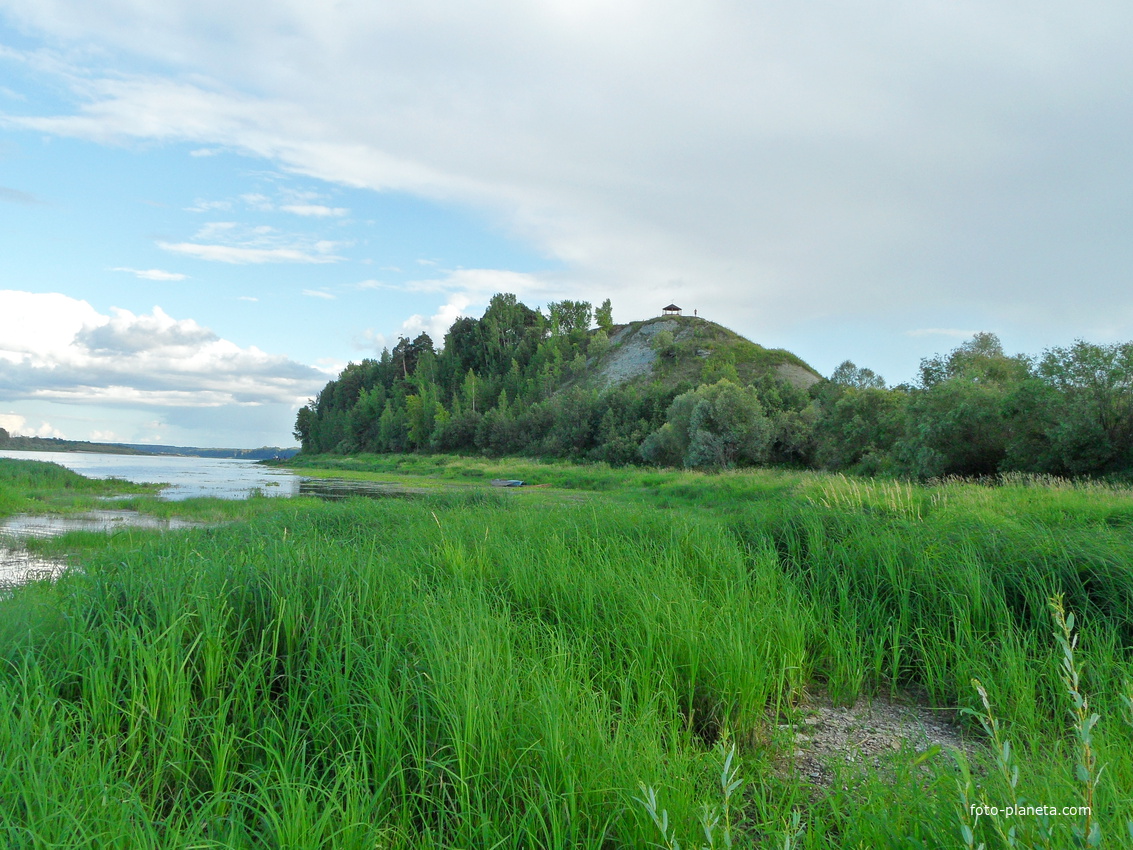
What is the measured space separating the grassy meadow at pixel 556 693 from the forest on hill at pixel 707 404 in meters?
20.5

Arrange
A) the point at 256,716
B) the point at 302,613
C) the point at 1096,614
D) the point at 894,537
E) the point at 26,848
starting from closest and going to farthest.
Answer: the point at 26,848
the point at 256,716
the point at 302,613
the point at 1096,614
the point at 894,537

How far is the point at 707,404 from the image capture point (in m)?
43.9

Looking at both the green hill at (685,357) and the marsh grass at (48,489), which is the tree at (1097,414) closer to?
the marsh grass at (48,489)

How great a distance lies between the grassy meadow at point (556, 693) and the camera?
293 cm

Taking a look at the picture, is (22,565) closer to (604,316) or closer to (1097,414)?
(1097,414)

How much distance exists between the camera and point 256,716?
3.93 meters

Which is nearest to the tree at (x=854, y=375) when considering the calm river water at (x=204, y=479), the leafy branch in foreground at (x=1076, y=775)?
the calm river water at (x=204, y=479)

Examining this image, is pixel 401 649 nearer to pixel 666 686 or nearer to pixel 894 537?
pixel 666 686

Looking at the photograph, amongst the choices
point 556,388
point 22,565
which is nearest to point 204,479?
point 22,565

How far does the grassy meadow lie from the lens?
2.93 metres

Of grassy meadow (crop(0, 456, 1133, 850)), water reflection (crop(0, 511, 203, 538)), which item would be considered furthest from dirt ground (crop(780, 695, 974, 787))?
water reflection (crop(0, 511, 203, 538))

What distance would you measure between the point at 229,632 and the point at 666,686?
3.10 metres

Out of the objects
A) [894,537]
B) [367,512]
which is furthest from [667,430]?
[894,537]

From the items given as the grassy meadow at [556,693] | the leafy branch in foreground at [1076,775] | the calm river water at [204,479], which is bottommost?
the calm river water at [204,479]
